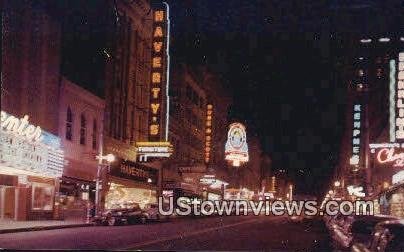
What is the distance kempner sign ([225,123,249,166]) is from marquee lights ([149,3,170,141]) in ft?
127

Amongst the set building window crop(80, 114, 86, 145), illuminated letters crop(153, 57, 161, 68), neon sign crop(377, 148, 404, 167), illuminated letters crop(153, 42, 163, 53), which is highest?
illuminated letters crop(153, 42, 163, 53)

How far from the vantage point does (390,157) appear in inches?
1210

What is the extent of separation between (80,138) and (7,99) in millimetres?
9295

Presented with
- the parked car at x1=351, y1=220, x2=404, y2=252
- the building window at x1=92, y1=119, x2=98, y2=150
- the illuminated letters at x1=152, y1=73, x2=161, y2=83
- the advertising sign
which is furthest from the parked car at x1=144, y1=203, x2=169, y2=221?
the parked car at x1=351, y1=220, x2=404, y2=252

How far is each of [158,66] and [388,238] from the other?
35.5m

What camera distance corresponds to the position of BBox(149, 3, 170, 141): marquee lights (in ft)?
137

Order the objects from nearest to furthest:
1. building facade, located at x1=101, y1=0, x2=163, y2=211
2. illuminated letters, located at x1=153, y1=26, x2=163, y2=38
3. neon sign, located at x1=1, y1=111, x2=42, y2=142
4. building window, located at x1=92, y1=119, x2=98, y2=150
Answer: neon sign, located at x1=1, y1=111, x2=42, y2=142 → building window, located at x1=92, y1=119, x2=98, y2=150 → illuminated letters, located at x1=153, y1=26, x2=163, y2=38 → building facade, located at x1=101, y1=0, x2=163, y2=211

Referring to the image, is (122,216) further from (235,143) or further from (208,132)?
(235,143)

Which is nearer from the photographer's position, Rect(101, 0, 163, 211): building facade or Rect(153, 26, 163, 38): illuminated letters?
Rect(153, 26, 163, 38): illuminated letters

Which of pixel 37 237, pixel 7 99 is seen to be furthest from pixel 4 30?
pixel 37 237

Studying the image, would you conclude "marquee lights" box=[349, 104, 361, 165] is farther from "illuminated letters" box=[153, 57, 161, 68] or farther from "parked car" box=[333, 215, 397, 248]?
"parked car" box=[333, 215, 397, 248]

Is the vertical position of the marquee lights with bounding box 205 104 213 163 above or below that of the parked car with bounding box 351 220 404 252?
above

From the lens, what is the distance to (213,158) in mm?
83500

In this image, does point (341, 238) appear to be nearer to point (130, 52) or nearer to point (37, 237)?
point (37, 237)
